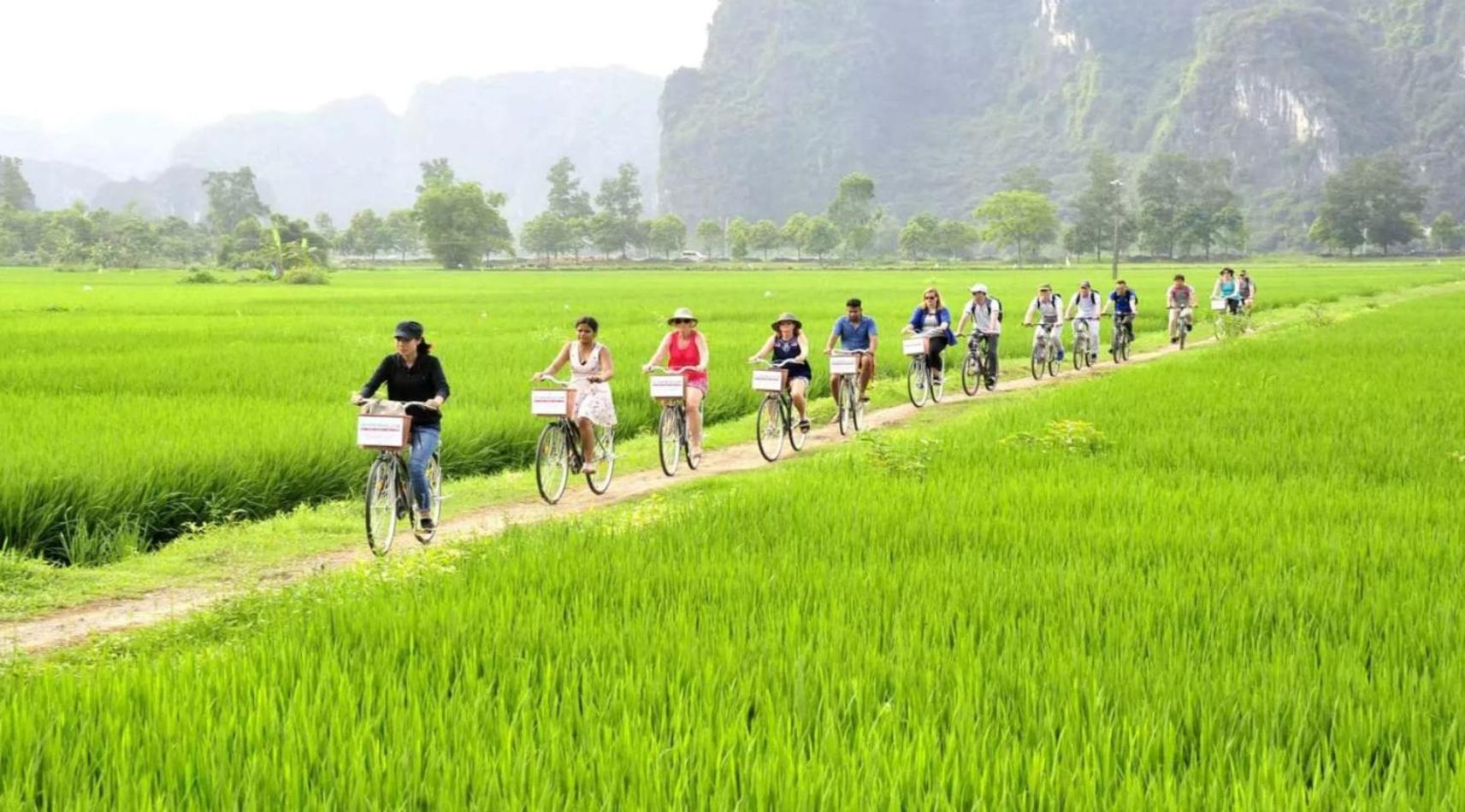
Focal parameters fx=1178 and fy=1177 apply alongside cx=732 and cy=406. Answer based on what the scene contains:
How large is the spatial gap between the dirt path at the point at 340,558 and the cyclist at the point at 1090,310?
23.4ft

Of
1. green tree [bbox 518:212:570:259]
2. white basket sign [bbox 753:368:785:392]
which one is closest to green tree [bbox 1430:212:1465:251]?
green tree [bbox 518:212:570:259]

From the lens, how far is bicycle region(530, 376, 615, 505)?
30.2 ft

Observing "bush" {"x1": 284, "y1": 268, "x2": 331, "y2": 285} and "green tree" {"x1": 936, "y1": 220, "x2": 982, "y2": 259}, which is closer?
"bush" {"x1": 284, "y1": 268, "x2": 331, "y2": 285}

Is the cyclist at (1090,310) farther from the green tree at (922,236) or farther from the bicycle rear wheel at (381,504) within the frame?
the green tree at (922,236)

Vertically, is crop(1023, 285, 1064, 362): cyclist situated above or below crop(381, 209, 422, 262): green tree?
below

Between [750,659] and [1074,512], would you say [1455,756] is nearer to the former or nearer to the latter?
[750,659]

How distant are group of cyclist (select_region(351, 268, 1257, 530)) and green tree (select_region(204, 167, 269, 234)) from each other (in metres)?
127

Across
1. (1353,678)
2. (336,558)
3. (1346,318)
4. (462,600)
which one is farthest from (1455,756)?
(1346,318)

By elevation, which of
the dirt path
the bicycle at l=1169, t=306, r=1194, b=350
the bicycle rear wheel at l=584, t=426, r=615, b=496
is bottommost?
the dirt path

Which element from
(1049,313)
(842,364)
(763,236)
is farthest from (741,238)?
(842,364)

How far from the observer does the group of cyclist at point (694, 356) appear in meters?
7.88

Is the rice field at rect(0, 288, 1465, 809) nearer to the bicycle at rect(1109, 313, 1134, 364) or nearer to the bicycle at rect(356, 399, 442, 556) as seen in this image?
the bicycle at rect(356, 399, 442, 556)

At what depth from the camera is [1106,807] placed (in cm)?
284

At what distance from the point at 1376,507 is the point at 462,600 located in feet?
16.4
